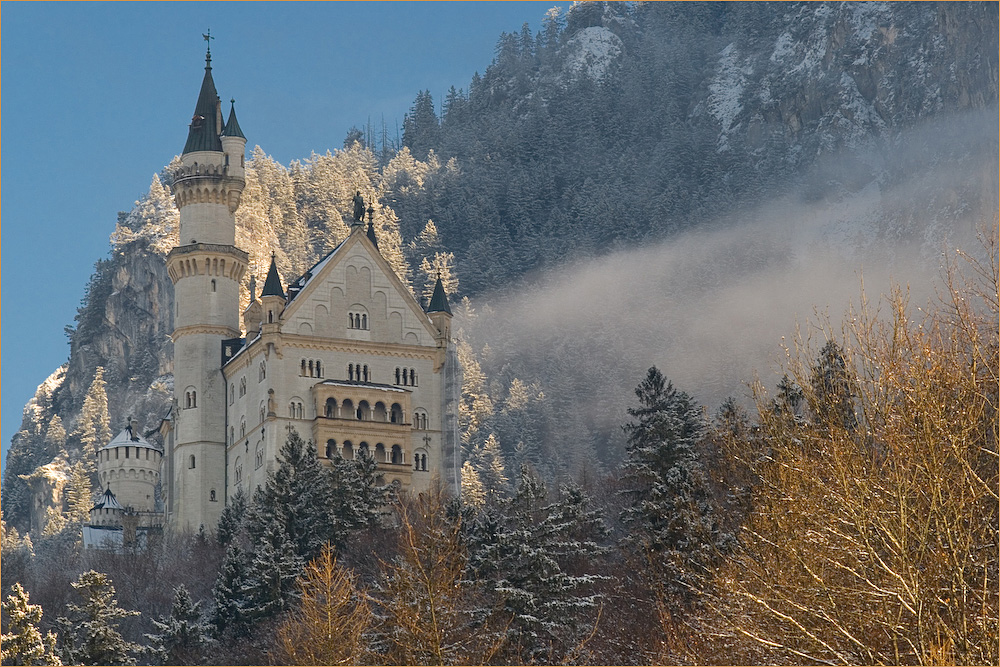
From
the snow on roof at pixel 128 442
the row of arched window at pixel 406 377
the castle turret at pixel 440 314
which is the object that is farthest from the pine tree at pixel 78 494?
the row of arched window at pixel 406 377

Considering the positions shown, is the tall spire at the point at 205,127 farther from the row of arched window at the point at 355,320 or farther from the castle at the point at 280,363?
the row of arched window at the point at 355,320

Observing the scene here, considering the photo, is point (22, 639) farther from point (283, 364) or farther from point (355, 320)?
point (355, 320)

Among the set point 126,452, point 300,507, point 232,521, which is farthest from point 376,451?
point 126,452

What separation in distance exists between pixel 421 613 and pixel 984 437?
1884 cm

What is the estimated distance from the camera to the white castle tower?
4567 inches

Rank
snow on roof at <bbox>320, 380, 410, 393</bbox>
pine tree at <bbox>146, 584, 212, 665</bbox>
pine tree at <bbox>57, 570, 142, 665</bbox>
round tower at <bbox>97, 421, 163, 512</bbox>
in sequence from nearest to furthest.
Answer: pine tree at <bbox>57, 570, 142, 665</bbox> → pine tree at <bbox>146, 584, 212, 665</bbox> → snow on roof at <bbox>320, 380, 410, 393</bbox> → round tower at <bbox>97, 421, 163, 512</bbox>

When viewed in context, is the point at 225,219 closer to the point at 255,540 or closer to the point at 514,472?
the point at 255,540

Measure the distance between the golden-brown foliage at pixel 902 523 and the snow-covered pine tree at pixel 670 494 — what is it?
15123 millimetres

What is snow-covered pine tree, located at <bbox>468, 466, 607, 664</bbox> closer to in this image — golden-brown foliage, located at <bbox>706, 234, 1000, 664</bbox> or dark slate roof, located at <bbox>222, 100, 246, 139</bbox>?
golden-brown foliage, located at <bbox>706, 234, 1000, 664</bbox>

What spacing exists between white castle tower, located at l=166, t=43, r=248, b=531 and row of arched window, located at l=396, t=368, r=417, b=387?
11088 mm

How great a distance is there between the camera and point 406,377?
114 metres

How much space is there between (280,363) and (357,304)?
19.0 ft

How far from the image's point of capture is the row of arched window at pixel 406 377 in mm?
113375

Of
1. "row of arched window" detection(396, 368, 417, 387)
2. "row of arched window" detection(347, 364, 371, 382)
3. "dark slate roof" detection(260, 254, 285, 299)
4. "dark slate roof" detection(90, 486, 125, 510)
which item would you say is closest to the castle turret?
"row of arched window" detection(396, 368, 417, 387)
